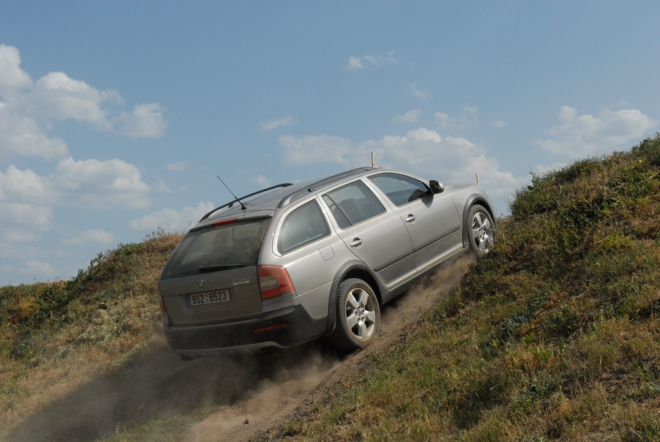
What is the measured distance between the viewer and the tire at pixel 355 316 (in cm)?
581

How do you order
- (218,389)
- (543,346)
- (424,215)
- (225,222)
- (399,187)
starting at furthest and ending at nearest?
(399,187) → (424,215) → (218,389) → (225,222) → (543,346)

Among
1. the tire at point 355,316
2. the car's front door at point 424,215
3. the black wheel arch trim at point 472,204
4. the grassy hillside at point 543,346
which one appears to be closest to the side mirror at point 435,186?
the car's front door at point 424,215

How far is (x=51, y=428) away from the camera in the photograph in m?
6.72

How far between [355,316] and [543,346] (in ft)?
7.06

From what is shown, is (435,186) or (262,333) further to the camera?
(435,186)

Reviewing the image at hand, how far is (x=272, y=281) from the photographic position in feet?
17.8

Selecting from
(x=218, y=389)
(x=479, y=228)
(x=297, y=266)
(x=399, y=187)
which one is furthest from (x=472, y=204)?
(x=218, y=389)

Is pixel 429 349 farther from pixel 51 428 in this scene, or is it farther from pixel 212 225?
pixel 51 428

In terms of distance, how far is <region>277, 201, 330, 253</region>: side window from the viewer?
5723mm

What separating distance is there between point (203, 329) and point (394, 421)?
2.33 m

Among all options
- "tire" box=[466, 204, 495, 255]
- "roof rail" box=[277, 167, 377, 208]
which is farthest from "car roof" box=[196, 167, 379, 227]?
"tire" box=[466, 204, 495, 255]

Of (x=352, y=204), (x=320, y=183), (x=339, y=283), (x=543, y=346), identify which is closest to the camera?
(x=543, y=346)

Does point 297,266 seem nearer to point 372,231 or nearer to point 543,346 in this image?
point 372,231

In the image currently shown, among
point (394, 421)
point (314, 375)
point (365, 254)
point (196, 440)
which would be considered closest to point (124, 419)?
point (196, 440)
